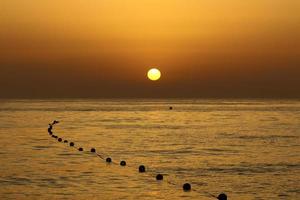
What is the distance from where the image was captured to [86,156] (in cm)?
3809

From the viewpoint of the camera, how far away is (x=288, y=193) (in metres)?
24.3

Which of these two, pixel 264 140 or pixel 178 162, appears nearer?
pixel 178 162

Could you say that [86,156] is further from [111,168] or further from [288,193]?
[288,193]

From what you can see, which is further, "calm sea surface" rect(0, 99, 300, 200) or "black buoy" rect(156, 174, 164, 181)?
"black buoy" rect(156, 174, 164, 181)

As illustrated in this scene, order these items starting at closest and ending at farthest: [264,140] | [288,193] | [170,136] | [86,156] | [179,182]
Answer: [288,193]
[179,182]
[86,156]
[264,140]
[170,136]

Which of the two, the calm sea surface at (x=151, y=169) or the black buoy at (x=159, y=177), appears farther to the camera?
the black buoy at (x=159, y=177)

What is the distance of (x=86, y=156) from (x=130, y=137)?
15893mm

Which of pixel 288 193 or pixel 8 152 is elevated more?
pixel 8 152

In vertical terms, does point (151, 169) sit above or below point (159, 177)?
above

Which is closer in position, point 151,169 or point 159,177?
point 159,177

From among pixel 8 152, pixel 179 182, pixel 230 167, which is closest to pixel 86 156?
pixel 8 152

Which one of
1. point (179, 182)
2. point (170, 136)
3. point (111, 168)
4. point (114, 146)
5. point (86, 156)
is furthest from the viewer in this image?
point (170, 136)

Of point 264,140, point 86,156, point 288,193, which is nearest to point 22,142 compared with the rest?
point 86,156

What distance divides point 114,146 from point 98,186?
65.2 ft
